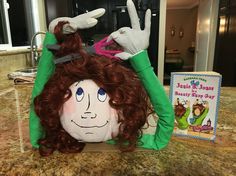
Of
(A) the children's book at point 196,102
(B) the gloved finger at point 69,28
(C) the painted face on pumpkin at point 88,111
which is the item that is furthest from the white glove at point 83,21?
(A) the children's book at point 196,102

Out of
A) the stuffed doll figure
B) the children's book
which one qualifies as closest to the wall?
the children's book

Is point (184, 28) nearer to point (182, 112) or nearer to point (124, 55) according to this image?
point (182, 112)

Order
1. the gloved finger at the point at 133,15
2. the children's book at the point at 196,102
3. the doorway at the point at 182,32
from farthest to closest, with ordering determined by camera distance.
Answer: the doorway at the point at 182,32
the children's book at the point at 196,102
the gloved finger at the point at 133,15

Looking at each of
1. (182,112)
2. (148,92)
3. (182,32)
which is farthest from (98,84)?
(182,32)

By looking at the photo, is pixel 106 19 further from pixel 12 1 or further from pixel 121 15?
pixel 12 1

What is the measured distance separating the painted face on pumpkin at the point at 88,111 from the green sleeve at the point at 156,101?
9 cm

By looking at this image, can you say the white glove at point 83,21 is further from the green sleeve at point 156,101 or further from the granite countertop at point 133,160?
the granite countertop at point 133,160

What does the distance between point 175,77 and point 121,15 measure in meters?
2.52

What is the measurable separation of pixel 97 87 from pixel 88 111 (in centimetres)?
5

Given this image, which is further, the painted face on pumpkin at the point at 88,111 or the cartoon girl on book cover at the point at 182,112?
the cartoon girl on book cover at the point at 182,112

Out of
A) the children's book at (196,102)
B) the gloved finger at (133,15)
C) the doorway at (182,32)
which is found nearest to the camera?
the gloved finger at (133,15)

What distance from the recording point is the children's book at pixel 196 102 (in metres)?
0.49

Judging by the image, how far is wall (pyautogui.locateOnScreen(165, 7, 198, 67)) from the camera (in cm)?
670

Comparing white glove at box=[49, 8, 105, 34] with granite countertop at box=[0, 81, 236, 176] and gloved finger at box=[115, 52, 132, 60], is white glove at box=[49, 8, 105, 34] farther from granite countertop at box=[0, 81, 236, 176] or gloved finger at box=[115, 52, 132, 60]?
granite countertop at box=[0, 81, 236, 176]
